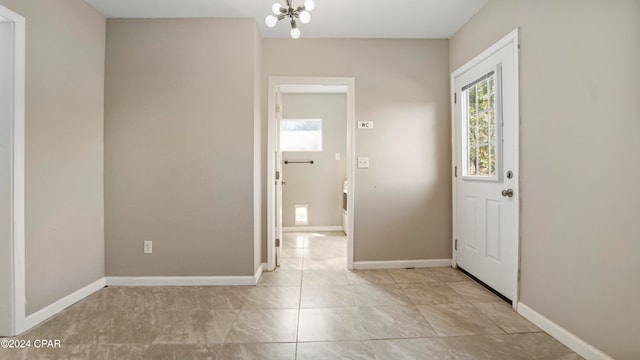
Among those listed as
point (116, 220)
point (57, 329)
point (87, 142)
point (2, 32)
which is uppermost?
point (2, 32)

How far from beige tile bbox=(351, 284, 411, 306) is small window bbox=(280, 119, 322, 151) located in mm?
3045

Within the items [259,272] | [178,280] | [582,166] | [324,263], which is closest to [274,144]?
[259,272]

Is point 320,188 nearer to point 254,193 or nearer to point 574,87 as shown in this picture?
point 254,193

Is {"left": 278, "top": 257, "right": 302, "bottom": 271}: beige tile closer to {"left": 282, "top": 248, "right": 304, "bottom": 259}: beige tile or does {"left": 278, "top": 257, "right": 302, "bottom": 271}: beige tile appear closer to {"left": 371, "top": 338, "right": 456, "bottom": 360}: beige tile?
{"left": 282, "top": 248, "right": 304, "bottom": 259}: beige tile

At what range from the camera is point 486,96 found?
2.54m

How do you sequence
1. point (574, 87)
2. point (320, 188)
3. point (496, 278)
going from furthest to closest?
point (320, 188) < point (496, 278) < point (574, 87)

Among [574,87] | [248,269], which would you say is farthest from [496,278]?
[248,269]

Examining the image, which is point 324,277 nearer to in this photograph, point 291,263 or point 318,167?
point 291,263

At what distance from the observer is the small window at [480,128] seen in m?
2.45

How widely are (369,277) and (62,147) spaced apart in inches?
111

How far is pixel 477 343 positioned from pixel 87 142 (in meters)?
3.29

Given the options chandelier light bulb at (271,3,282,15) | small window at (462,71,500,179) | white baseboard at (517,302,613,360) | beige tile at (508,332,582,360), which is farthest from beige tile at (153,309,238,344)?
small window at (462,71,500,179)

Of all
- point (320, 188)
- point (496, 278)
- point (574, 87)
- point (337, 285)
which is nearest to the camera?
point (574, 87)

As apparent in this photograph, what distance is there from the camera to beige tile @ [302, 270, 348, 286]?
8.98 ft
